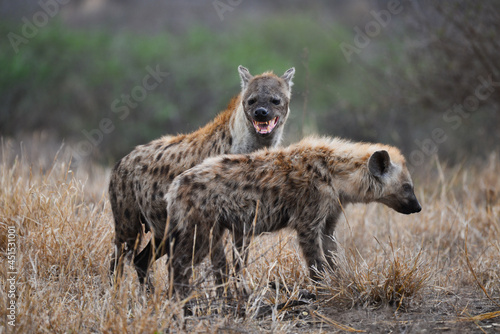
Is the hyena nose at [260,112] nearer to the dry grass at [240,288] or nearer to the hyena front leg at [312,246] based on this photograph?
the dry grass at [240,288]

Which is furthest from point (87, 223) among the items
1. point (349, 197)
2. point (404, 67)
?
point (404, 67)

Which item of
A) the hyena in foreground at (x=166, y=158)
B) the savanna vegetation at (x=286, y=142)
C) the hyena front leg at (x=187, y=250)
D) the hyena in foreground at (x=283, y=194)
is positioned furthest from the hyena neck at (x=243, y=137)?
the hyena front leg at (x=187, y=250)

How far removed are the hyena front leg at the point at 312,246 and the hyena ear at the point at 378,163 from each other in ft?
1.78

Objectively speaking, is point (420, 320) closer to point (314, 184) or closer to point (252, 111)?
point (314, 184)

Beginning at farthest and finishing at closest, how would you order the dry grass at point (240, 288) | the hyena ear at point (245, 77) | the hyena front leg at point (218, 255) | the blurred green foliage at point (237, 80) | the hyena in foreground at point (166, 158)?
the blurred green foliage at point (237, 80) < the hyena ear at point (245, 77) < the hyena in foreground at point (166, 158) < the hyena front leg at point (218, 255) < the dry grass at point (240, 288)

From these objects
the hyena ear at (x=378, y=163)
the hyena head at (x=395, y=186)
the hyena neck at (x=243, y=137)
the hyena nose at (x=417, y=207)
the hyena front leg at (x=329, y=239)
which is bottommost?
the hyena front leg at (x=329, y=239)

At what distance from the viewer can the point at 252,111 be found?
4.97 metres

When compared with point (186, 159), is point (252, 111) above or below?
above

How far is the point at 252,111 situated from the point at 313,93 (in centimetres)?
1241

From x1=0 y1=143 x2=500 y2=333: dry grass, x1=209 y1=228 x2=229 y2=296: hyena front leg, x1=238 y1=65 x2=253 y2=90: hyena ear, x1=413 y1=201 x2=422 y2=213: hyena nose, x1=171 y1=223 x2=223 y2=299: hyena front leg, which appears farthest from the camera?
x1=238 y1=65 x2=253 y2=90: hyena ear

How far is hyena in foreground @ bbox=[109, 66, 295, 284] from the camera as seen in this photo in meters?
4.53

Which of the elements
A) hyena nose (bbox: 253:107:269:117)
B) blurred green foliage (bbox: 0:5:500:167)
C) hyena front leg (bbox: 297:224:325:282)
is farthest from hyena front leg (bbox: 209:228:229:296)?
blurred green foliage (bbox: 0:5:500:167)

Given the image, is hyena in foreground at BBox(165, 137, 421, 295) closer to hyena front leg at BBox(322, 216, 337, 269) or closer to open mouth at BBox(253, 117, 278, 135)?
hyena front leg at BBox(322, 216, 337, 269)

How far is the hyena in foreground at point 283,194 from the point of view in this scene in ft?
12.3
